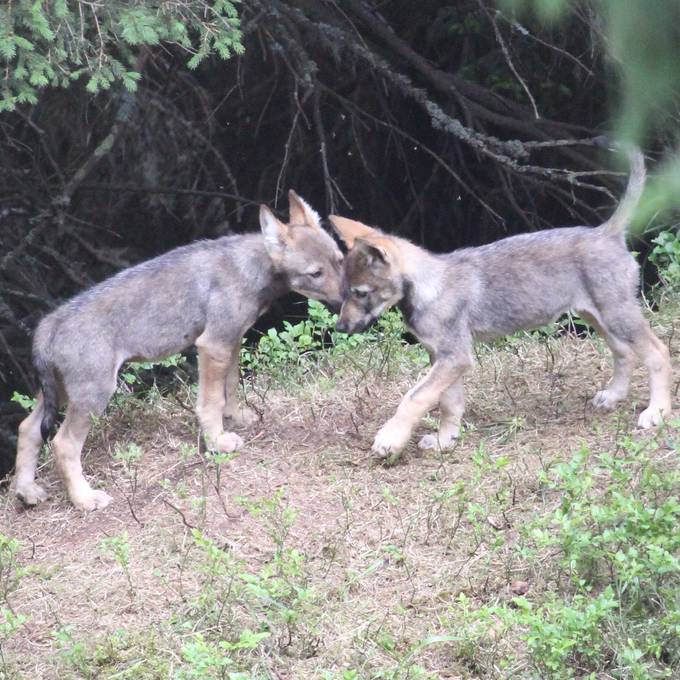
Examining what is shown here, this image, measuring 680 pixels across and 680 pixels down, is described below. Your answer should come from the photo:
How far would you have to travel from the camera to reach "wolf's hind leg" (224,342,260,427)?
7.04 metres

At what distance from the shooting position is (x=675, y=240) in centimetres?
843

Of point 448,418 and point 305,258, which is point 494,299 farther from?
point 305,258

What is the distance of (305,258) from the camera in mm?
6926

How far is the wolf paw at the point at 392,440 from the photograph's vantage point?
20.8 ft

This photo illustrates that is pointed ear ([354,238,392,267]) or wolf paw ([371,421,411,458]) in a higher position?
pointed ear ([354,238,392,267])

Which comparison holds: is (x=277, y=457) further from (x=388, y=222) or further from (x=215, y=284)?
(x=388, y=222)

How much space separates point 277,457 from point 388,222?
17.3 ft

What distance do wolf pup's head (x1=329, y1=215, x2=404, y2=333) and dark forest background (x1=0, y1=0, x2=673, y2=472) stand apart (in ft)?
7.33

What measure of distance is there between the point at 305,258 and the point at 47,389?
162cm

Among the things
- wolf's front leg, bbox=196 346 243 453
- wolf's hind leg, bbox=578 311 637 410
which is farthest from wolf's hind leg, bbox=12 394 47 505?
wolf's hind leg, bbox=578 311 637 410

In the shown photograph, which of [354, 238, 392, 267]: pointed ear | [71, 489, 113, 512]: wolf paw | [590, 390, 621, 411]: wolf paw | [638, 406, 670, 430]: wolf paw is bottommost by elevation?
[71, 489, 113, 512]: wolf paw

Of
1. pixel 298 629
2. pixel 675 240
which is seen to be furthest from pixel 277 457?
pixel 675 240

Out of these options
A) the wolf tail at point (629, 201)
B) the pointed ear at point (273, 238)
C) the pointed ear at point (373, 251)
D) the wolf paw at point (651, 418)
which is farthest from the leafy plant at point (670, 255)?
the pointed ear at point (273, 238)

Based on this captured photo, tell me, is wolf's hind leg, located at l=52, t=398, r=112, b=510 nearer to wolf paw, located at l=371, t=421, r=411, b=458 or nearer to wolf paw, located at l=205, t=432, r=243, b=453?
wolf paw, located at l=205, t=432, r=243, b=453
